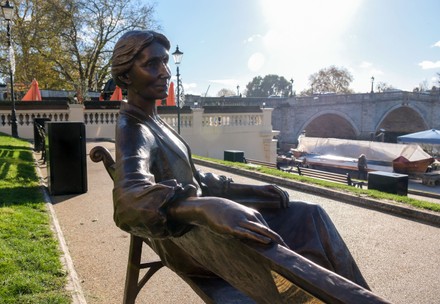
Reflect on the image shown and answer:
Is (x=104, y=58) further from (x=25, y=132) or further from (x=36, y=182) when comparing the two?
(x=36, y=182)

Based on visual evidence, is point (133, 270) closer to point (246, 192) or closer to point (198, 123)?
point (246, 192)

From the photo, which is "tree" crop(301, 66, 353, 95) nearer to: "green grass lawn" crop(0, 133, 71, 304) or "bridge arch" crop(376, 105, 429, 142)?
"bridge arch" crop(376, 105, 429, 142)

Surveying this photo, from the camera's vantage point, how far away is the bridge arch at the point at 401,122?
172 feet

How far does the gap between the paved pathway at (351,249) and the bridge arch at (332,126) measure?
147 feet

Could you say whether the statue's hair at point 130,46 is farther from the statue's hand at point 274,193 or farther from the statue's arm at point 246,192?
the statue's hand at point 274,193

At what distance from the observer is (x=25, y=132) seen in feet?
54.4

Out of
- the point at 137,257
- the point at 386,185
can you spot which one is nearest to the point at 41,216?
the point at 137,257

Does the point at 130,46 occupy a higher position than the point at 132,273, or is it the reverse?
the point at 130,46

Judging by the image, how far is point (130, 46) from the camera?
1.96 metres

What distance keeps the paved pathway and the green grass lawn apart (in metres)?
0.32

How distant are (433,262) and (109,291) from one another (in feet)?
11.7

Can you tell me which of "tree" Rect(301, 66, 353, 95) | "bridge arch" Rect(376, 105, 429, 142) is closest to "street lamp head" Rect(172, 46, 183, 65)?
"bridge arch" Rect(376, 105, 429, 142)

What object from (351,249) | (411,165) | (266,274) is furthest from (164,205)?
(411,165)

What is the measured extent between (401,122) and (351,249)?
5914 cm
